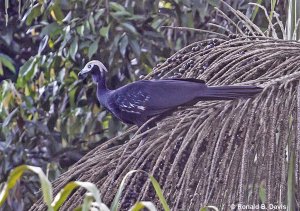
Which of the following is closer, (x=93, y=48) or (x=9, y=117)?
(x=93, y=48)

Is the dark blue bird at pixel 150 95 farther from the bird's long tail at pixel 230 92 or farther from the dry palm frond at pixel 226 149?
the dry palm frond at pixel 226 149

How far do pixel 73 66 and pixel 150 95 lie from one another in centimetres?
148

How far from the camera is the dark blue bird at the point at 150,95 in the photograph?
7.04 ft

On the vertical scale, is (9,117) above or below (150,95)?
below

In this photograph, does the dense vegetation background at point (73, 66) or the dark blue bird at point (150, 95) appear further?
the dense vegetation background at point (73, 66)

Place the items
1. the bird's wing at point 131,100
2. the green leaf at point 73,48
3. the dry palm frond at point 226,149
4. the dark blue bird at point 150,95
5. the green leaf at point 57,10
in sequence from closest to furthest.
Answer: the dry palm frond at point 226,149 → the dark blue bird at point 150,95 → the bird's wing at point 131,100 → the green leaf at point 57,10 → the green leaf at point 73,48

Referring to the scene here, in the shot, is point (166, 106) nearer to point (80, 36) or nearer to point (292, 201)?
point (292, 201)

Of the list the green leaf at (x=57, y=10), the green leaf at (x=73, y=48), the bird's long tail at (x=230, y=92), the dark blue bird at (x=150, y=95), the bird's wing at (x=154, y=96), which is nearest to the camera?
the bird's long tail at (x=230, y=92)

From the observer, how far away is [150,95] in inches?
99.3

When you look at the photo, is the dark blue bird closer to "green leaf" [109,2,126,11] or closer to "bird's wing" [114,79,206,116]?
"bird's wing" [114,79,206,116]

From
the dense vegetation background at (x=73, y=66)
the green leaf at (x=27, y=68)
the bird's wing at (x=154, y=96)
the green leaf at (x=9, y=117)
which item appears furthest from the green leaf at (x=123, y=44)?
the bird's wing at (x=154, y=96)

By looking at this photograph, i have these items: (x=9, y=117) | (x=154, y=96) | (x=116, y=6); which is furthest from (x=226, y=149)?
(x=9, y=117)

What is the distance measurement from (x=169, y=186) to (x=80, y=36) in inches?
83.1

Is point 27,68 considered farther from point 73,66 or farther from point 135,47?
point 135,47
